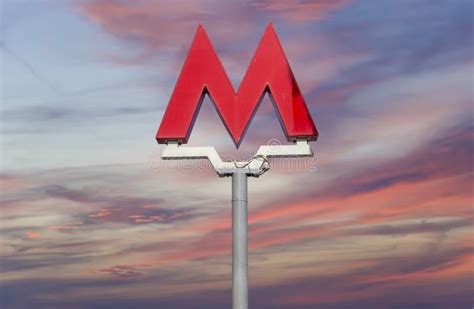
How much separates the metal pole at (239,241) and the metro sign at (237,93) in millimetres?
848

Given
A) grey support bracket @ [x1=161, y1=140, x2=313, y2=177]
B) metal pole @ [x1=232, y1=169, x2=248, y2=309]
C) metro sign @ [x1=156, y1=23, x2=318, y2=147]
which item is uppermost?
metro sign @ [x1=156, y1=23, x2=318, y2=147]

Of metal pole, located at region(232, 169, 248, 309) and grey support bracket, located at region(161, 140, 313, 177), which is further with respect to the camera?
grey support bracket, located at region(161, 140, 313, 177)

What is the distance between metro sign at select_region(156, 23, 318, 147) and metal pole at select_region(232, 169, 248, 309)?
0.85m

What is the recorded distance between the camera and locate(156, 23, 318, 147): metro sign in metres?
16.6

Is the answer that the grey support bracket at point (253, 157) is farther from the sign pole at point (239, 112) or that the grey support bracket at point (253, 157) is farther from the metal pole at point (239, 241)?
the metal pole at point (239, 241)

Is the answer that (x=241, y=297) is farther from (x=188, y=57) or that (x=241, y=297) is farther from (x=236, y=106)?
(x=188, y=57)

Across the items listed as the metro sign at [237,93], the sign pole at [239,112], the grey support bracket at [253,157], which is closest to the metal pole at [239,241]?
the sign pole at [239,112]

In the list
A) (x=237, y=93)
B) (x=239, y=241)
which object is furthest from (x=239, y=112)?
(x=239, y=241)

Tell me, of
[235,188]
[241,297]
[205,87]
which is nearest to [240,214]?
[235,188]

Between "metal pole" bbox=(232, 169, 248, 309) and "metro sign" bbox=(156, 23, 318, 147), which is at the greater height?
"metro sign" bbox=(156, 23, 318, 147)

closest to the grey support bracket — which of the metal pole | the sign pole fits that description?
the sign pole

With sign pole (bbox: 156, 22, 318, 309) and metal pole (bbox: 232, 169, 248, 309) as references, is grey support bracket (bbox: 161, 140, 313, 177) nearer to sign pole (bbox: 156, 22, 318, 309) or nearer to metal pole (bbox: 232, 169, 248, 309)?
sign pole (bbox: 156, 22, 318, 309)

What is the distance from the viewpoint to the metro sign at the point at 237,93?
16625 mm

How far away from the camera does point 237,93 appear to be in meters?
16.8
